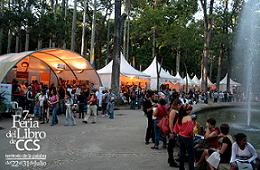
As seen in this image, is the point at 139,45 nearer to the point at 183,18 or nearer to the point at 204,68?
the point at 204,68

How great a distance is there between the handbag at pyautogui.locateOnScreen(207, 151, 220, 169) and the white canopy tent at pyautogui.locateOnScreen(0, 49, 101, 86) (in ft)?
54.5

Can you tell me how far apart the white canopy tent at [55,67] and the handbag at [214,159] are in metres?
16.6

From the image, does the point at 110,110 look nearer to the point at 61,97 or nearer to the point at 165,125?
the point at 61,97

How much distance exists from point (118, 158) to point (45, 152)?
203 centimetres

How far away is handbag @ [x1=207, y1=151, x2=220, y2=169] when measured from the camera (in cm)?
706

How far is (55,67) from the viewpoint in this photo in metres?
25.8

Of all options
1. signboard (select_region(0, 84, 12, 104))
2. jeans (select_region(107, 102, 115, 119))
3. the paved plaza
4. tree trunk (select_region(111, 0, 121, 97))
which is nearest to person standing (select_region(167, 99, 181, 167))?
the paved plaza

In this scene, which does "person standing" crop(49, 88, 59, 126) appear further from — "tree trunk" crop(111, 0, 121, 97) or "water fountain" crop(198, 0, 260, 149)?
"tree trunk" crop(111, 0, 121, 97)

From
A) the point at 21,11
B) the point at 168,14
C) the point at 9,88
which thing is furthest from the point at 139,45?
the point at 9,88

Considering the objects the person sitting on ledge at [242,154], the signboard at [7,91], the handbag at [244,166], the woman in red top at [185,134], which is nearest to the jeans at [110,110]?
the signboard at [7,91]

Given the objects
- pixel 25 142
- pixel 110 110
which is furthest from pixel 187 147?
pixel 110 110

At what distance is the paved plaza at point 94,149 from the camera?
26.8ft

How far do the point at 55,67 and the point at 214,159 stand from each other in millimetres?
20297

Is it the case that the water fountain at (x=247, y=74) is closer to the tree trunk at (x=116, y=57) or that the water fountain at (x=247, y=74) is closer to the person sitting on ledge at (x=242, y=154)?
the person sitting on ledge at (x=242, y=154)
